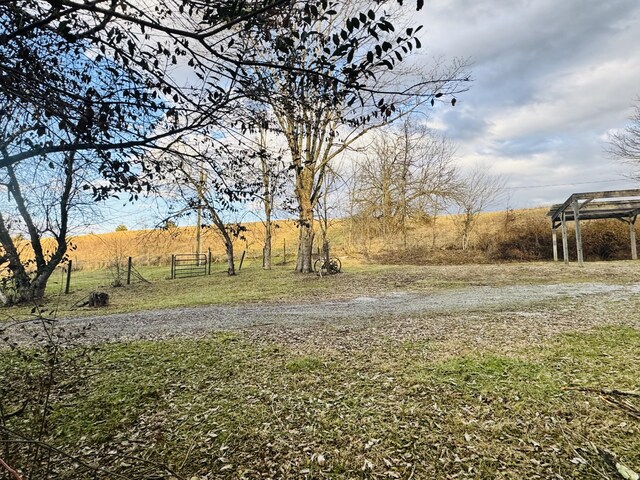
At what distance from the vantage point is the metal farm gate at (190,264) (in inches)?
844

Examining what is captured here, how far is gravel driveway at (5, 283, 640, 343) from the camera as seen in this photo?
635cm

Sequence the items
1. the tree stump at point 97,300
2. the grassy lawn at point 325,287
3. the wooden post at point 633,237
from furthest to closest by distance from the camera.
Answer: the wooden post at point 633,237
the tree stump at point 97,300
the grassy lawn at point 325,287

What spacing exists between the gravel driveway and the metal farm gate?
12790 mm

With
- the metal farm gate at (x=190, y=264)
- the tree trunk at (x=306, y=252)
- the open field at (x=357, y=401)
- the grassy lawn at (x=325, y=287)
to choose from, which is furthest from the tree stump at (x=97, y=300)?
the metal farm gate at (x=190, y=264)

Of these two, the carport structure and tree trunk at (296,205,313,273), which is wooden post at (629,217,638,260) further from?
tree trunk at (296,205,313,273)

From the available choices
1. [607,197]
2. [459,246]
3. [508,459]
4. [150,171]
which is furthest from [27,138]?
[459,246]

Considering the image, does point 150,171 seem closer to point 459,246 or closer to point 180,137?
point 180,137

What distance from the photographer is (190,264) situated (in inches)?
872

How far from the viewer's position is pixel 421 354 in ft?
13.4

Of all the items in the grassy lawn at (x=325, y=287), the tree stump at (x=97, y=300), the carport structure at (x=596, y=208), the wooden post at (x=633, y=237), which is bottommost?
the grassy lawn at (x=325, y=287)

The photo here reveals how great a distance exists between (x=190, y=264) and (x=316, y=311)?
16044 millimetres

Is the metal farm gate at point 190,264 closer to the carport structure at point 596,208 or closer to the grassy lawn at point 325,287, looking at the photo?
the grassy lawn at point 325,287

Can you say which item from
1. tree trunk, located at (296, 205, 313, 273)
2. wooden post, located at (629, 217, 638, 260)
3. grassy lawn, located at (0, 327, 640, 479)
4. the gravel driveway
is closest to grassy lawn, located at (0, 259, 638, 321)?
the gravel driveway

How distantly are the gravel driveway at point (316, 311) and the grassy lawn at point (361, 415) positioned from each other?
2271mm
